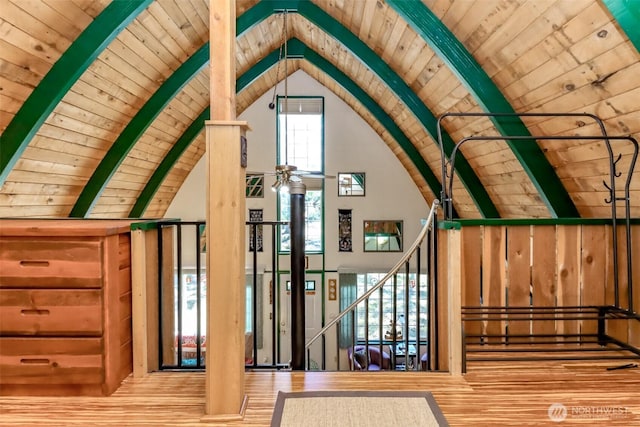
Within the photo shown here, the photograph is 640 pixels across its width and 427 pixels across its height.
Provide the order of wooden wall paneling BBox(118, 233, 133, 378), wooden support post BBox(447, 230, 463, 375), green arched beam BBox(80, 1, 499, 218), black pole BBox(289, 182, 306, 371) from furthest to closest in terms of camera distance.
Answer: green arched beam BBox(80, 1, 499, 218) < black pole BBox(289, 182, 306, 371) < wooden support post BBox(447, 230, 463, 375) < wooden wall paneling BBox(118, 233, 133, 378)

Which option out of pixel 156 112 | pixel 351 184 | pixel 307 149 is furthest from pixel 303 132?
pixel 156 112

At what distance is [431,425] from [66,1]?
3.50 m

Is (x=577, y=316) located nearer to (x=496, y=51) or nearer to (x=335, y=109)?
(x=496, y=51)

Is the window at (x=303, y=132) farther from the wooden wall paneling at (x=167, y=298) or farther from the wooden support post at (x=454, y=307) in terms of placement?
the wooden support post at (x=454, y=307)

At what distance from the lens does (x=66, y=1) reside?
2682 millimetres

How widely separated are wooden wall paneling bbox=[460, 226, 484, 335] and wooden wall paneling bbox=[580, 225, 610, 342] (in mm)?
706

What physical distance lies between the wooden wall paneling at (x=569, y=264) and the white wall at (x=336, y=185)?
5112 millimetres

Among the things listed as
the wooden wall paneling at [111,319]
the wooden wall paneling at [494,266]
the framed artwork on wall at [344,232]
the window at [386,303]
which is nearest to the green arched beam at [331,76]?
the framed artwork on wall at [344,232]

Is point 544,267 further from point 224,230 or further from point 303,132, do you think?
point 303,132

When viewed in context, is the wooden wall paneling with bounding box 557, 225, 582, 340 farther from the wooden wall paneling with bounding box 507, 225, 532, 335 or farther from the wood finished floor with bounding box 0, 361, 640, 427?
the wood finished floor with bounding box 0, 361, 640, 427

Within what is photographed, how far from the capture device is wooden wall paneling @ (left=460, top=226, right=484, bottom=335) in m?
2.48

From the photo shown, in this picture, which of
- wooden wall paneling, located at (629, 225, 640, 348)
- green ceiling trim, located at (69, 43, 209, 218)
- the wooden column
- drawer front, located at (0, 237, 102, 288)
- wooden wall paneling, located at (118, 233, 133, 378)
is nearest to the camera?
the wooden column

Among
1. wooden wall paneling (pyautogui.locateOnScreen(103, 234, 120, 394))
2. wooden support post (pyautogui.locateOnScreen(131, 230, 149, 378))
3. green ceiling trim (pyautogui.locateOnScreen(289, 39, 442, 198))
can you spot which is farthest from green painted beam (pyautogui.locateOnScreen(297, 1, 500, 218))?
wooden wall paneling (pyautogui.locateOnScreen(103, 234, 120, 394))

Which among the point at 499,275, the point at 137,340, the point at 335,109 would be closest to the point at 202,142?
the point at 335,109
